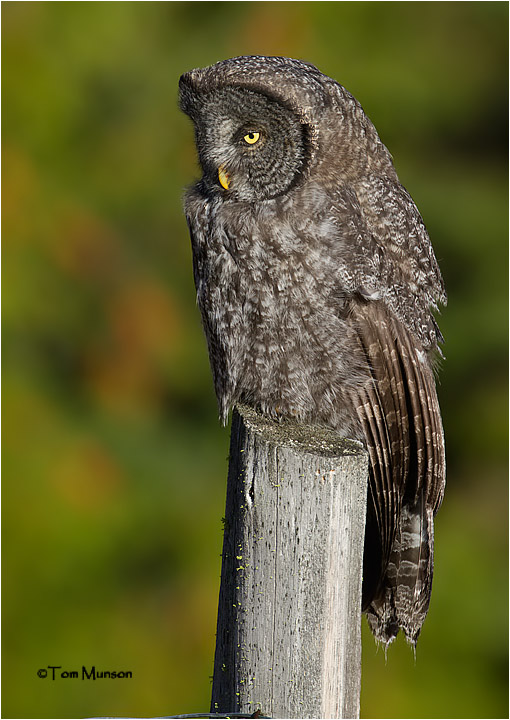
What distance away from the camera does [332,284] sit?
239 cm

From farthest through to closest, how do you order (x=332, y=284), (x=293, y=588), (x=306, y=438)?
(x=332, y=284) < (x=306, y=438) < (x=293, y=588)

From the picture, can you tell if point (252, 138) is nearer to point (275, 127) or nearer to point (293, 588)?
point (275, 127)

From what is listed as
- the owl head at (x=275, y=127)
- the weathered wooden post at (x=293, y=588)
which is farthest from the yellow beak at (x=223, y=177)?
the weathered wooden post at (x=293, y=588)

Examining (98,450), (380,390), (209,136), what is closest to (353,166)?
(209,136)

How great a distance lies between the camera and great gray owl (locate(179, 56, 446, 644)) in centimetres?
239

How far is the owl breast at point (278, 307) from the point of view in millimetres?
2389

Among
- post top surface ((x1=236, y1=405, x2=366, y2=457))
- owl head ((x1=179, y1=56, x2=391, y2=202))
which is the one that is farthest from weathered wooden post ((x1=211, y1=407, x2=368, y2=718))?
owl head ((x1=179, y1=56, x2=391, y2=202))

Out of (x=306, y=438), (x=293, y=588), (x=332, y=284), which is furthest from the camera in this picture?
(x=332, y=284)

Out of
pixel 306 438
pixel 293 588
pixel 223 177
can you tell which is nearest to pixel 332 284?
pixel 223 177

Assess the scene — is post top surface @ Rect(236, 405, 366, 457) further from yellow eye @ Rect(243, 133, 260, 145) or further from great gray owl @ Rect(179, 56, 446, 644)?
yellow eye @ Rect(243, 133, 260, 145)

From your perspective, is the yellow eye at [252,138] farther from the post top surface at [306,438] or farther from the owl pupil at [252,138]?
the post top surface at [306,438]

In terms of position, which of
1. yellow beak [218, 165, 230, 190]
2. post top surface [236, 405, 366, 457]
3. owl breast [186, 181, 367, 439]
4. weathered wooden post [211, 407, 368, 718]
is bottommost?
weathered wooden post [211, 407, 368, 718]

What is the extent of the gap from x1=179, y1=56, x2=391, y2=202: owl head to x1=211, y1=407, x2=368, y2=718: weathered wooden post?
880 mm

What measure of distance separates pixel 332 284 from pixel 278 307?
0.16 meters
